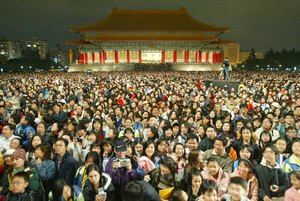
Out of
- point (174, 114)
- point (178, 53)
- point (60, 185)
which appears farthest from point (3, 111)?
point (178, 53)

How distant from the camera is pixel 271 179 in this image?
4020 mm

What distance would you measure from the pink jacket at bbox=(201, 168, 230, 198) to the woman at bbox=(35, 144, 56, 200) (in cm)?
211

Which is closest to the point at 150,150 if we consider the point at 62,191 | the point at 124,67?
the point at 62,191

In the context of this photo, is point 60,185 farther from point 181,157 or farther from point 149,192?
point 181,157

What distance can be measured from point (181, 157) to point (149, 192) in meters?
1.73

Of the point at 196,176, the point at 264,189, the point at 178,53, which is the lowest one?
the point at 264,189

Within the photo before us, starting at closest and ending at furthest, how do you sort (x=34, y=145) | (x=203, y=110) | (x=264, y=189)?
(x=264, y=189), (x=34, y=145), (x=203, y=110)

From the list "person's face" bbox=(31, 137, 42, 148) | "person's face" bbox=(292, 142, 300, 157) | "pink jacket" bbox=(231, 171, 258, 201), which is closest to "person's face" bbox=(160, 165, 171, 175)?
"pink jacket" bbox=(231, 171, 258, 201)

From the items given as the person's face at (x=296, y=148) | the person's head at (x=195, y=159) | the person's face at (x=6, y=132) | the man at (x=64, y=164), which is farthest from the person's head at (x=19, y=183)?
the person's face at (x=296, y=148)

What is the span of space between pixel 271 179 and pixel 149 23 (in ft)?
159

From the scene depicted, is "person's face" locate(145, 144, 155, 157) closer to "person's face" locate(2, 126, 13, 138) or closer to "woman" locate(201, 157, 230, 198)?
"woman" locate(201, 157, 230, 198)

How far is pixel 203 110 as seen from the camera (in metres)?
9.17

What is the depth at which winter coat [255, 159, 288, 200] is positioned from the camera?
394 centimetres

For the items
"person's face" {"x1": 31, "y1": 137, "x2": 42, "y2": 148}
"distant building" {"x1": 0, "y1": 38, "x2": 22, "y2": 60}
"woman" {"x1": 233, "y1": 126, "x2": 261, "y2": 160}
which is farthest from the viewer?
"distant building" {"x1": 0, "y1": 38, "x2": 22, "y2": 60}
